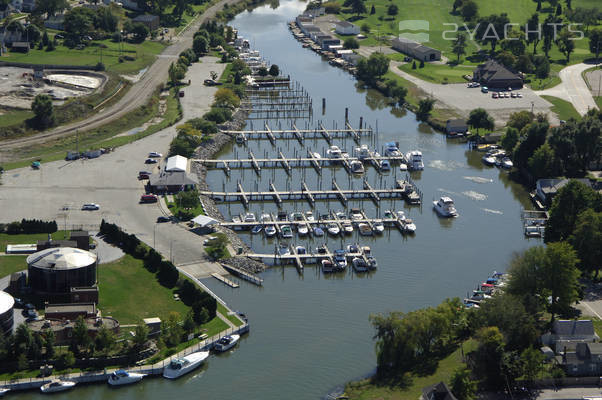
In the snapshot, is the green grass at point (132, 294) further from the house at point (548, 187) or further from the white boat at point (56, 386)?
the house at point (548, 187)

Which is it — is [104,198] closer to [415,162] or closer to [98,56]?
[415,162]

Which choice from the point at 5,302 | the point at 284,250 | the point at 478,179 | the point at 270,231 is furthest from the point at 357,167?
the point at 5,302

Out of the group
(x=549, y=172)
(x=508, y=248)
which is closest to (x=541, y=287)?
(x=508, y=248)

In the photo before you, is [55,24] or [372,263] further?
[55,24]

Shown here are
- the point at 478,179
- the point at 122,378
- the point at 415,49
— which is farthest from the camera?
the point at 415,49

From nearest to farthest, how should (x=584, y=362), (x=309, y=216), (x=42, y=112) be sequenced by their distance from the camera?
(x=584, y=362), (x=309, y=216), (x=42, y=112)

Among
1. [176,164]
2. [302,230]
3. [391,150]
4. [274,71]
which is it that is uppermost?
[274,71]

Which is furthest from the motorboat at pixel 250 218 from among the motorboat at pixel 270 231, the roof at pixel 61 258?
the roof at pixel 61 258
